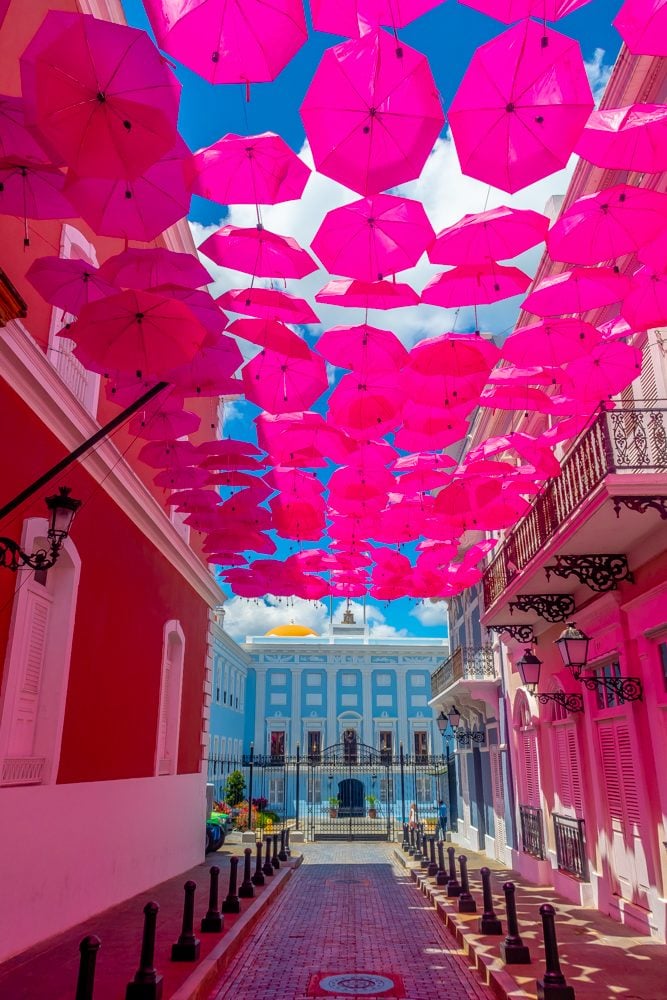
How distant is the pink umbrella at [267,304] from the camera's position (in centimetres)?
716

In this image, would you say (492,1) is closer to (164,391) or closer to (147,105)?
(147,105)

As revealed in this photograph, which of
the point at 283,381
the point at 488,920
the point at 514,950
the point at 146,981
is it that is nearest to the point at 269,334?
the point at 283,381

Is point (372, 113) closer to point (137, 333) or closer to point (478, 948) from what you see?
point (137, 333)

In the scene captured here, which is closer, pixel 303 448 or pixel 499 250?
pixel 499 250

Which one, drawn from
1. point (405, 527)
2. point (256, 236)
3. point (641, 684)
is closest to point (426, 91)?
point (256, 236)

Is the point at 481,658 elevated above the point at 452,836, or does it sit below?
above

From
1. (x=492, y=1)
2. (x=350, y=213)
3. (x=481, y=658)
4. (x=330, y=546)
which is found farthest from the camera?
(x=481, y=658)

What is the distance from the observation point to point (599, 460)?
8.47 m

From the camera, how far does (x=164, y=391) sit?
8.94m

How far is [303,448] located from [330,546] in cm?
413

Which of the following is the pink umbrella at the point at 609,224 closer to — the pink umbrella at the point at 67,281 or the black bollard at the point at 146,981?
the pink umbrella at the point at 67,281

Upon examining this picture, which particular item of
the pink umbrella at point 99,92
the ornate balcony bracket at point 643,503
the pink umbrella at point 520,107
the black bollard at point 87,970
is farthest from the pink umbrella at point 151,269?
the black bollard at point 87,970

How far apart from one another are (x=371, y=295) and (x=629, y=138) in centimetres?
250

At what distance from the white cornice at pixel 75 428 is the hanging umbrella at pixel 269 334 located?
2105 millimetres
